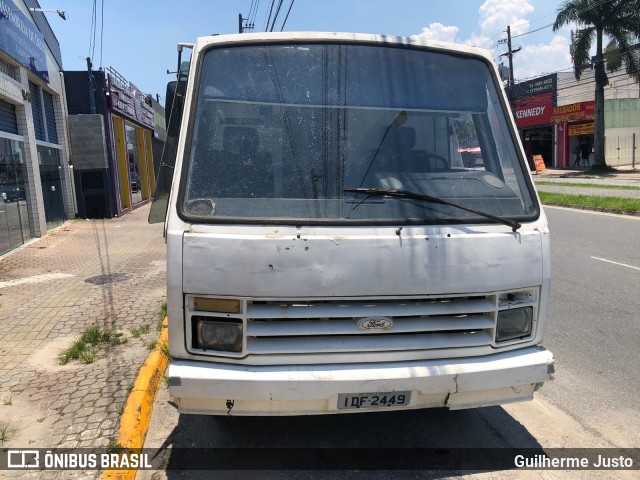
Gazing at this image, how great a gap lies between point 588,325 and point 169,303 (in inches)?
182

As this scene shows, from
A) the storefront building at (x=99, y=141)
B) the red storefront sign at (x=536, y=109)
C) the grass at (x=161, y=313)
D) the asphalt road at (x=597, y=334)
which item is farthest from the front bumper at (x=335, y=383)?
the red storefront sign at (x=536, y=109)

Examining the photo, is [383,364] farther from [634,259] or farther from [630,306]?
[634,259]

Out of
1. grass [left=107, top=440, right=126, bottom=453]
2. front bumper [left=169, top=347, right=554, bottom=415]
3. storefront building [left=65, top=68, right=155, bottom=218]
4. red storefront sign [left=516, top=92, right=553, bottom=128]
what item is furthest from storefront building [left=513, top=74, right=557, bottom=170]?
grass [left=107, top=440, right=126, bottom=453]

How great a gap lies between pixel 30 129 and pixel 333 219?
11.7 m

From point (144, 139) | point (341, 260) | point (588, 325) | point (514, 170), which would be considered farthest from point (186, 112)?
point (144, 139)

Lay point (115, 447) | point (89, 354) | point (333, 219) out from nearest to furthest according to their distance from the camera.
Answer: point (333, 219), point (115, 447), point (89, 354)

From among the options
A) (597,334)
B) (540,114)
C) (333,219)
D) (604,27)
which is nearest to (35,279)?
(333,219)

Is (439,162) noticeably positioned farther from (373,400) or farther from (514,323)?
(373,400)

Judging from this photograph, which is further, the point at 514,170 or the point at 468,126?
the point at 468,126

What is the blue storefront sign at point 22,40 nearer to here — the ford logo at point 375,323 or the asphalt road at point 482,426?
the asphalt road at point 482,426

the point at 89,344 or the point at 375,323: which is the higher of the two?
the point at 375,323

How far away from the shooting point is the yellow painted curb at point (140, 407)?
3336 mm

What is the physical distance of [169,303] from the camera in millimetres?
2787

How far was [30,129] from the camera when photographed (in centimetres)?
1223
